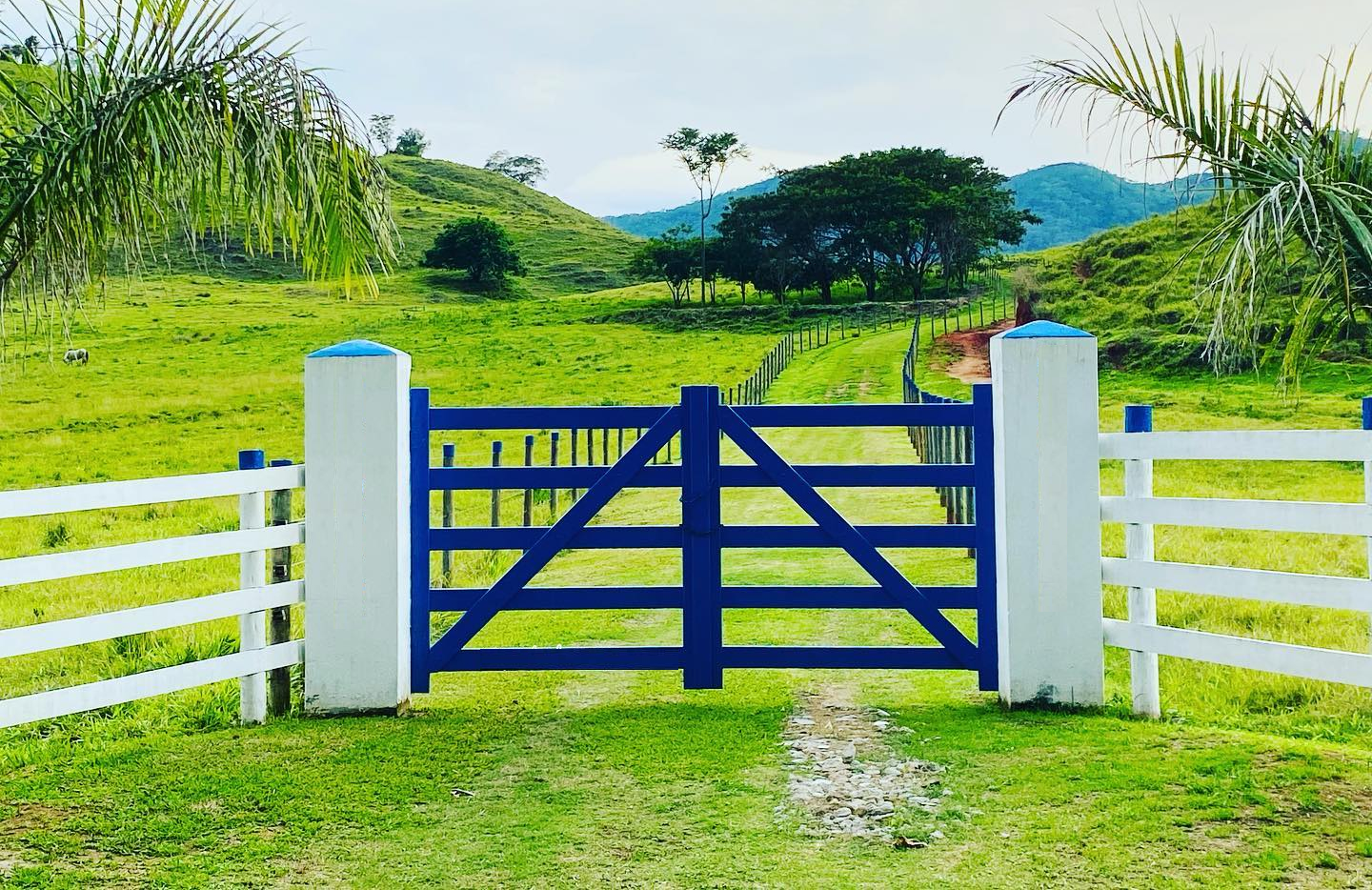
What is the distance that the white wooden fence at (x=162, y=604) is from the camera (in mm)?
5199

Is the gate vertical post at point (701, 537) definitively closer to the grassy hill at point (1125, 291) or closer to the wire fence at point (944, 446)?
the wire fence at point (944, 446)

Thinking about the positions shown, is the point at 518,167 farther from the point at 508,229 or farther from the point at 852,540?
the point at 852,540

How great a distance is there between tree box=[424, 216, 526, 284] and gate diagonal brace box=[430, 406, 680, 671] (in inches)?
3366

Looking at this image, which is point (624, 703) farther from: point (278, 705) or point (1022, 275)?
point (1022, 275)

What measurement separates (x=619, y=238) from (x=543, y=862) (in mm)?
129350

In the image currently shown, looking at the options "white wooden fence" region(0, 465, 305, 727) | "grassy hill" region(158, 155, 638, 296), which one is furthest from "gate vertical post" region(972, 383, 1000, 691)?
"grassy hill" region(158, 155, 638, 296)

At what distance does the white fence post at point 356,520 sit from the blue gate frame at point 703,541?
241 mm

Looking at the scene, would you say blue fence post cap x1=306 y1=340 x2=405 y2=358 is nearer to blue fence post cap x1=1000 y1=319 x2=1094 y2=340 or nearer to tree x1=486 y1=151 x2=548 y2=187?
blue fence post cap x1=1000 y1=319 x2=1094 y2=340

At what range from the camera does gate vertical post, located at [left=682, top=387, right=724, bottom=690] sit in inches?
253

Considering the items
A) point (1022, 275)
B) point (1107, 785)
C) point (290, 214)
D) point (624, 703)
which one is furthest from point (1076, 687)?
point (1022, 275)

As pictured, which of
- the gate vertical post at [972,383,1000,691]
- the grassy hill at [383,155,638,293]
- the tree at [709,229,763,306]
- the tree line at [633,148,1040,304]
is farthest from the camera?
the grassy hill at [383,155,638,293]

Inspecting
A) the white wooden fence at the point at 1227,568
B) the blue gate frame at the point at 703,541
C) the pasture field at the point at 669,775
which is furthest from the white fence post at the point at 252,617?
the white wooden fence at the point at 1227,568

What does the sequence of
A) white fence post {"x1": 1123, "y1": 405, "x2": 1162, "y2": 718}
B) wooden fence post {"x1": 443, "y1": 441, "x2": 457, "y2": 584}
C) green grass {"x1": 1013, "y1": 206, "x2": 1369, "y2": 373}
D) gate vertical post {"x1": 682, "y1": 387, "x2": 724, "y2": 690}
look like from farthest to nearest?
1. green grass {"x1": 1013, "y1": 206, "x2": 1369, "y2": 373}
2. wooden fence post {"x1": 443, "y1": 441, "x2": 457, "y2": 584}
3. gate vertical post {"x1": 682, "y1": 387, "x2": 724, "y2": 690}
4. white fence post {"x1": 1123, "y1": 405, "x2": 1162, "y2": 718}

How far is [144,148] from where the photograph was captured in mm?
5930
